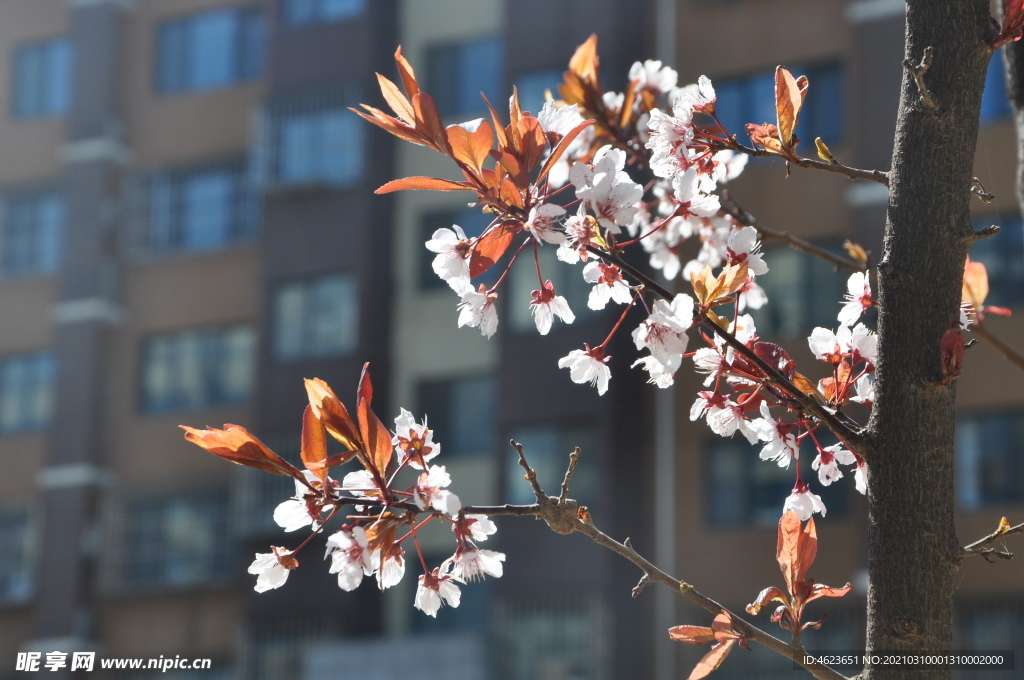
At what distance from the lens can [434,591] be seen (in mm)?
2234

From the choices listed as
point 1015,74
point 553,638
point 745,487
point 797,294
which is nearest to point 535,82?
point 797,294

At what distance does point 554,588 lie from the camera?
17.7 m

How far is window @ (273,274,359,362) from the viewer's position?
66.6 ft

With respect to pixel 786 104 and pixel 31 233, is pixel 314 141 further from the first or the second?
pixel 786 104

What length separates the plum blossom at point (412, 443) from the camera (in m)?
2.23

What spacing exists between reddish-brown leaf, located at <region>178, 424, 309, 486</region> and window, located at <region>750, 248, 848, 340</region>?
15.0 metres

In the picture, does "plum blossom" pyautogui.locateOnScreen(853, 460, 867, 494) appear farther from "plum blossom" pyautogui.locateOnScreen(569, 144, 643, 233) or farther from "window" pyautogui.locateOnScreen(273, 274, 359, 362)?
"window" pyautogui.locateOnScreen(273, 274, 359, 362)

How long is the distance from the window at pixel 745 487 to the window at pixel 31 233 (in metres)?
11.9

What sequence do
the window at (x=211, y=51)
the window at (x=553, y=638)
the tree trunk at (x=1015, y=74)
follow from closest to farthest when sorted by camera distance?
the tree trunk at (x=1015, y=74) < the window at (x=553, y=638) < the window at (x=211, y=51)

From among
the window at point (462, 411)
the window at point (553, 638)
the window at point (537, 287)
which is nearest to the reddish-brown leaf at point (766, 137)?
the window at point (537, 287)

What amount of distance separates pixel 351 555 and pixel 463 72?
19.3 meters

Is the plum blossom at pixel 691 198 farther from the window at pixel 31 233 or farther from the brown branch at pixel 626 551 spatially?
the window at pixel 31 233

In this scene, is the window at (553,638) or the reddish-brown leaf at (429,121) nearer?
Answer: the reddish-brown leaf at (429,121)

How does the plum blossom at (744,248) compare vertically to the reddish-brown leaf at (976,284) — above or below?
below
